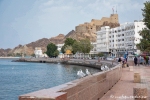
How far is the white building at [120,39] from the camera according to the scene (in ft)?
287

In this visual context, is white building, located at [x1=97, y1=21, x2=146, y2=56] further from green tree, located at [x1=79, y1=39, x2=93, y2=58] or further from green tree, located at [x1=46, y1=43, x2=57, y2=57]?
green tree, located at [x1=46, y1=43, x2=57, y2=57]

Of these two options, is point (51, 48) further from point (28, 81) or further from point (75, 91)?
point (75, 91)

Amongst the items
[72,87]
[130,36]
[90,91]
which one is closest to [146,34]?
[90,91]

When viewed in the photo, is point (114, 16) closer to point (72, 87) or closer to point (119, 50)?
point (119, 50)

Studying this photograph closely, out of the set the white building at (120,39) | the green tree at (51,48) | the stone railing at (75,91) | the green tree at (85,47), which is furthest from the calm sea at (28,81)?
the green tree at (51,48)

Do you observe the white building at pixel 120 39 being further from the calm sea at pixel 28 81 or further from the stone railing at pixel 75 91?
the stone railing at pixel 75 91

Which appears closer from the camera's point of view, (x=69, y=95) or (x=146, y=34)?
(x=69, y=95)

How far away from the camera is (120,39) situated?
101 meters

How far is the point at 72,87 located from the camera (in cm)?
616

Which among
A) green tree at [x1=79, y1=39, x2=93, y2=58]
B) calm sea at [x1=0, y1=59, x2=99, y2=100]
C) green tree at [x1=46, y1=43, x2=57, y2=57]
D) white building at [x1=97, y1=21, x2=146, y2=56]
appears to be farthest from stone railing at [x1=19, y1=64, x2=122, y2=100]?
green tree at [x1=46, y1=43, x2=57, y2=57]

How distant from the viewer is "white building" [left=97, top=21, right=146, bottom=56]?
3448 inches

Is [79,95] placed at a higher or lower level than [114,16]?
lower

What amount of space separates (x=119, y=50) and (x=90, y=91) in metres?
91.8

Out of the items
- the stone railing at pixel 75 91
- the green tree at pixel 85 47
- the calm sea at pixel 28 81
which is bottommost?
the calm sea at pixel 28 81
